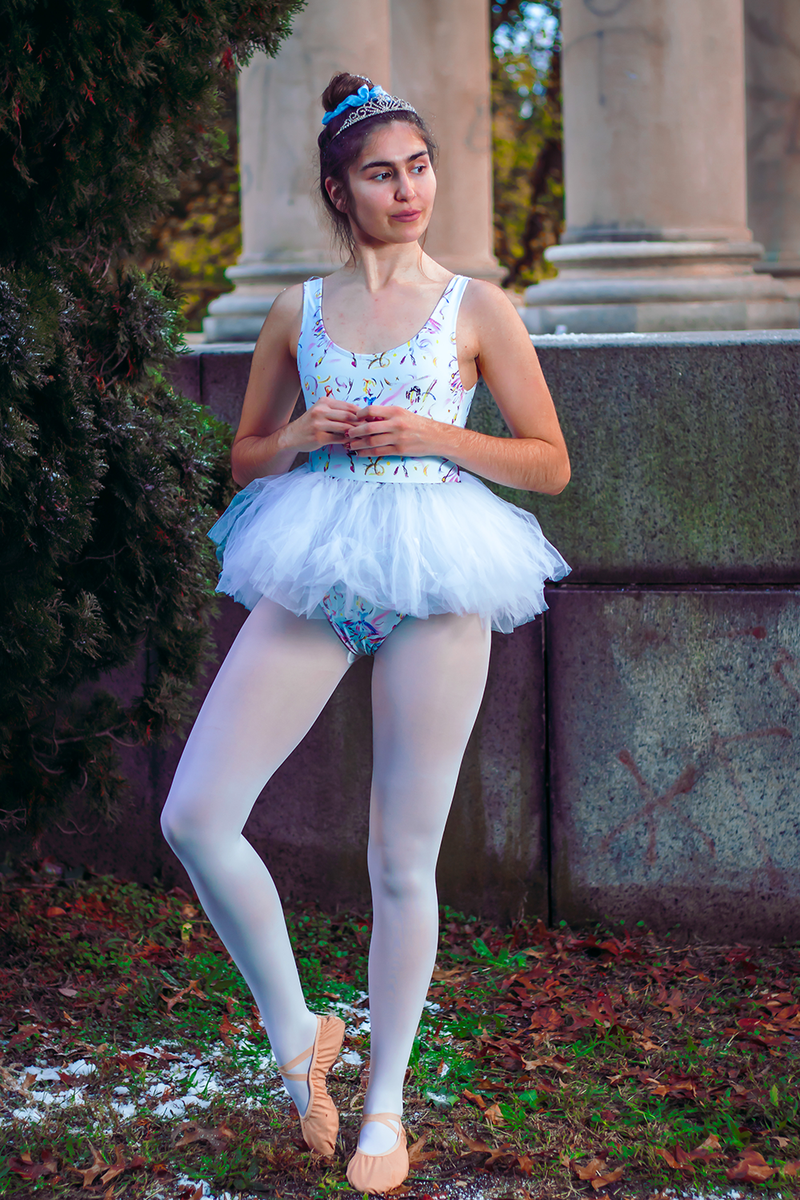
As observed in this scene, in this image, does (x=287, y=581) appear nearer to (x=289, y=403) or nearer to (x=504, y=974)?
(x=289, y=403)

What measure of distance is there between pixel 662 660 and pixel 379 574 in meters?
2.12

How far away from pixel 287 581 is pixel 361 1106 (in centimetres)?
158

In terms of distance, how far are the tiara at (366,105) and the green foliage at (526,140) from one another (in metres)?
13.8

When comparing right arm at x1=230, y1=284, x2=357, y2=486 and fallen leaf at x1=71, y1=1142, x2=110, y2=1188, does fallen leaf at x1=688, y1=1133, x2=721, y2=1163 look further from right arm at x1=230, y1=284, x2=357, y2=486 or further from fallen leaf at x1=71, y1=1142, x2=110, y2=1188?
right arm at x1=230, y1=284, x2=357, y2=486

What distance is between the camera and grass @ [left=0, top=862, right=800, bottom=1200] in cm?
322

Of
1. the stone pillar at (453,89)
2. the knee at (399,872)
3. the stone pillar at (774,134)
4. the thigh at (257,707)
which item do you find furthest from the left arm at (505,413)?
the stone pillar at (453,89)

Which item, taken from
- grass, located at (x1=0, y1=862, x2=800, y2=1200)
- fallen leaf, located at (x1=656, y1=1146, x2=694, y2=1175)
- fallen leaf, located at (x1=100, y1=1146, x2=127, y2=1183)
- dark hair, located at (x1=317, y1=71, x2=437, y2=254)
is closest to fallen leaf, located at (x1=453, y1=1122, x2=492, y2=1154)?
grass, located at (x1=0, y1=862, x2=800, y2=1200)

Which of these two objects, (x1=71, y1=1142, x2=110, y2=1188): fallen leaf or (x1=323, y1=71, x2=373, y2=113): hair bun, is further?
(x1=71, y1=1142, x2=110, y2=1188): fallen leaf

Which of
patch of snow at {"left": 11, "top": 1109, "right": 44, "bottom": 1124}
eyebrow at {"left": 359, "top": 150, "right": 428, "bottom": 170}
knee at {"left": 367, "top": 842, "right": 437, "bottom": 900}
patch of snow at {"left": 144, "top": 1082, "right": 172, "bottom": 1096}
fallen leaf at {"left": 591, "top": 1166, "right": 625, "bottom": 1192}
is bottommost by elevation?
fallen leaf at {"left": 591, "top": 1166, "right": 625, "bottom": 1192}

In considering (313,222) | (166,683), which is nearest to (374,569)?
(166,683)

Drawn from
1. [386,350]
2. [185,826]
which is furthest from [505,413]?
[185,826]

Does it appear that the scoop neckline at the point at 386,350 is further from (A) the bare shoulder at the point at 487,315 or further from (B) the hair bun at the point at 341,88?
(B) the hair bun at the point at 341,88

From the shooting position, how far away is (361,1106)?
354cm

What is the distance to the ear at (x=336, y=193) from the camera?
3000 mm
